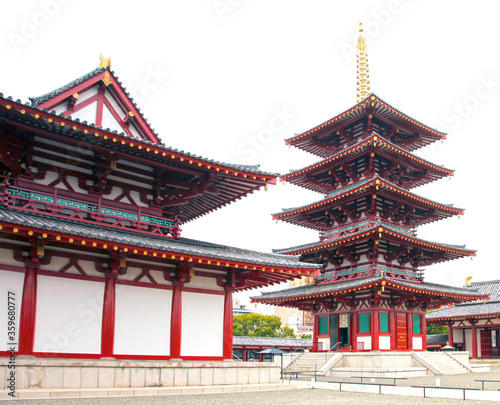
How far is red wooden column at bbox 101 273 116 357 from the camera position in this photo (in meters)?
17.0

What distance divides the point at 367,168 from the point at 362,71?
14.2 metres

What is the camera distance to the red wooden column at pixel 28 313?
612 inches

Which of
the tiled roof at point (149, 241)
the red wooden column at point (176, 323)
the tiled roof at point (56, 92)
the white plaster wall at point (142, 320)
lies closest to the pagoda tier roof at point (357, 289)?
the tiled roof at point (149, 241)

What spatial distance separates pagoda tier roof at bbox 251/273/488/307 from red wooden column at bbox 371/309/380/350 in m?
2.04

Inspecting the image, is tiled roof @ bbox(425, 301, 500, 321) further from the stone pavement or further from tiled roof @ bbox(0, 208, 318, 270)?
tiled roof @ bbox(0, 208, 318, 270)

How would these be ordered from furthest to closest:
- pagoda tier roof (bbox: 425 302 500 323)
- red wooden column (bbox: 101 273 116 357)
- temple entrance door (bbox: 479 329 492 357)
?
temple entrance door (bbox: 479 329 492 357)
pagoda tier roof (bbox: 425 302 500 323)
red wooden column (bbox: 101 273 116 357)

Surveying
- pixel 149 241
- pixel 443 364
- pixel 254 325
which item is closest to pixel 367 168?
pixel 443 364

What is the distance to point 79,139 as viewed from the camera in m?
17.2

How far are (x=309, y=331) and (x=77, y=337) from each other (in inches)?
4464

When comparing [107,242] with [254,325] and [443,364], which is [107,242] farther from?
[254,325]

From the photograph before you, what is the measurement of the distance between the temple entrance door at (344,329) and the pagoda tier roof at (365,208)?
8.81 metres

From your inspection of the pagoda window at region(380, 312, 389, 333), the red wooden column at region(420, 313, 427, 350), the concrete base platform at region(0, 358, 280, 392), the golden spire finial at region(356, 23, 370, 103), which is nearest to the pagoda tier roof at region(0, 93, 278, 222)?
the concrete base platform at region(0, 358, 280, 392)

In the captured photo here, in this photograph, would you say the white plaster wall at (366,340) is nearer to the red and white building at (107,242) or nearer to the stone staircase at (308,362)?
the stone staircase at (308,362)

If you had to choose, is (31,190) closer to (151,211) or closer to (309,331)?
(151,211)
